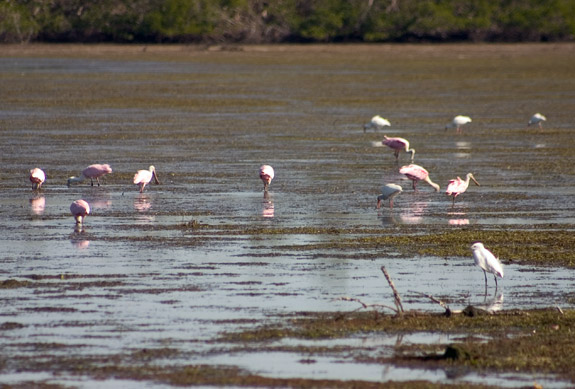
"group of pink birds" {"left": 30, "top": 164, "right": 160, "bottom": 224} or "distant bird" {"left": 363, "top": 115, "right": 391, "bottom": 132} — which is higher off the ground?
"group of pink birds" {"left": 30, "top": 164, "right": 160, "bottom": 224}

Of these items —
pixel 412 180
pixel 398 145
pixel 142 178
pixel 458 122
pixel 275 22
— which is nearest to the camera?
pixel 142 178

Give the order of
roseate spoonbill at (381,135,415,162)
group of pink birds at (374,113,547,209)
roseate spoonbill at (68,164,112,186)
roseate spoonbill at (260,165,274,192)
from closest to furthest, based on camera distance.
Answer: group of pink birds at (374,113,547,209), roseate spoonbill at (260,165,274,192), roseate spoonbill at (68,164,112,186), roseate spoonbill at (381,135,415,162)

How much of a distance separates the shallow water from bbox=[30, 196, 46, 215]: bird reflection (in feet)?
0.18

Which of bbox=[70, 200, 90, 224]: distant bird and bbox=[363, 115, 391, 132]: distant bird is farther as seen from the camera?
bbox=[363, 115, 391, 132]: distant bird

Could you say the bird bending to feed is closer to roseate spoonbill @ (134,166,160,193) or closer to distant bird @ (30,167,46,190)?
roseate spoonbill @ (134,166,160,193)

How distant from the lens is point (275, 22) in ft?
221

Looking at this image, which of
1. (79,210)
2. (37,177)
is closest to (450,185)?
(79,210)

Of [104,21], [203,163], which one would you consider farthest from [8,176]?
[104,21]

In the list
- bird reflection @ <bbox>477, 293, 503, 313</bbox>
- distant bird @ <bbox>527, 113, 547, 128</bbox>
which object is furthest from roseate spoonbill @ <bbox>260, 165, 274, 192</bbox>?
distant bird @ <bbox>527, 113, 547, 128</bbox>

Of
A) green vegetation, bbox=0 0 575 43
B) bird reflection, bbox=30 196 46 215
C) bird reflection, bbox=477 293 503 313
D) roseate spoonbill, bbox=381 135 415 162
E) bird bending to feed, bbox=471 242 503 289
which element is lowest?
green vegetation, bbox=0 0 575 43

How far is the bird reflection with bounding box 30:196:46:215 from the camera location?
1609 cm

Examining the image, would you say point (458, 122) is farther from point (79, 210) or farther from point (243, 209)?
point (79, 210)

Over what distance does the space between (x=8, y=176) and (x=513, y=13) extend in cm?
5134

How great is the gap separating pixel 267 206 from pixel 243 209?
17.0 inches
